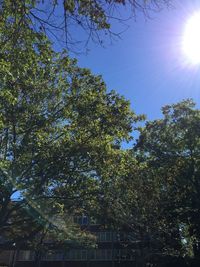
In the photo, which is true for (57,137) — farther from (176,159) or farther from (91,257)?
(91,257)

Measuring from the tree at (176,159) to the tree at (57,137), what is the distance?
14859 millimetres

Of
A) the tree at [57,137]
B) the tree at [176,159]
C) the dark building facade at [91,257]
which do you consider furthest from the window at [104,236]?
the tree at [57,137]

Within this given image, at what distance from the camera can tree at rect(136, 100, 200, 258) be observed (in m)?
36.7

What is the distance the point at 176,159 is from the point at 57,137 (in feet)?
58.0

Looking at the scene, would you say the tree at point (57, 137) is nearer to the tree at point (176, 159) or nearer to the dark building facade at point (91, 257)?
the tree at point (176, 159)

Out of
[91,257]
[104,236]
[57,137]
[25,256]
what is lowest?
[57,137]

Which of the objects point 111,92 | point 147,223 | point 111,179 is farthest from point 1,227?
point 147,223

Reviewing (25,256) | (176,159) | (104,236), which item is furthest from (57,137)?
(25,256)

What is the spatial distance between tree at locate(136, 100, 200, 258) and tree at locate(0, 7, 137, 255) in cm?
1486

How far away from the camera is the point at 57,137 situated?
72.6 ft

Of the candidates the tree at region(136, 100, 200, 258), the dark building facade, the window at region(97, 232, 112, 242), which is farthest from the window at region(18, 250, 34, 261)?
the tree at region(136, 100, 200, 258)

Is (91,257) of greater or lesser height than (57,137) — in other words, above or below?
above

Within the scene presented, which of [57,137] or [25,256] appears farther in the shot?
[25,256]

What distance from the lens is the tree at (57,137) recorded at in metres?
21.1
